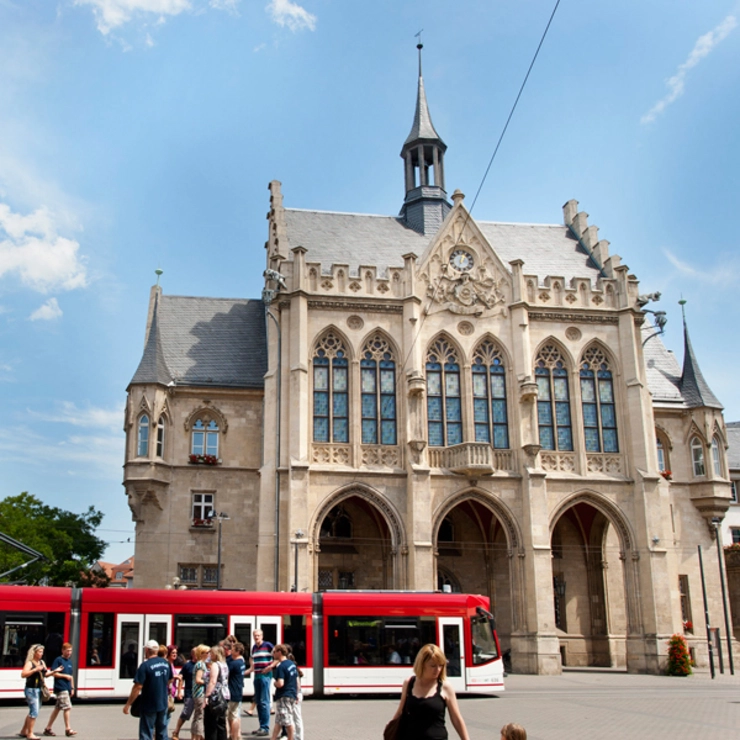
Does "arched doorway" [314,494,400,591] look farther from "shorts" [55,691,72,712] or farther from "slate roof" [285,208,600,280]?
"shorts" [55,691,72,712]

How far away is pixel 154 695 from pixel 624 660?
29.7 meters

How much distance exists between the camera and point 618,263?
3950cm

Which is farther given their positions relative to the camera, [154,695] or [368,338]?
[368,338]

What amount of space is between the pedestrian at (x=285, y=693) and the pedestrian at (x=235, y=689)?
0.77m

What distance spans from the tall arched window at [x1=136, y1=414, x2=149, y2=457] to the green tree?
69.3ft

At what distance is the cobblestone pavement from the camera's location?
1556 centimetres

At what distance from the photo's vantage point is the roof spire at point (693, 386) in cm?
3959

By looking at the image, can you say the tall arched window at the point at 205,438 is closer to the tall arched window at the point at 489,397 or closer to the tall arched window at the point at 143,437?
the tall arched window at the point at 143,437

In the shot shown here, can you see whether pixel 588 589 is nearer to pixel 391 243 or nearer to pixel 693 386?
pixel 693 386

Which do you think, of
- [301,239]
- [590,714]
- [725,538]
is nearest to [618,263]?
[301,239]

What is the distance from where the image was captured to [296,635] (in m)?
22.6

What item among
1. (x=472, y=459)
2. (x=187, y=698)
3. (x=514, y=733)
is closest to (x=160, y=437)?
(x=472, y=459)

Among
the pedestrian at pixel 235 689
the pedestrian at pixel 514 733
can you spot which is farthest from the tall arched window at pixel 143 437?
the pedestrian at pixel 514 733

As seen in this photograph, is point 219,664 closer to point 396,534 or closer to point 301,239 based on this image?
point 396,534
